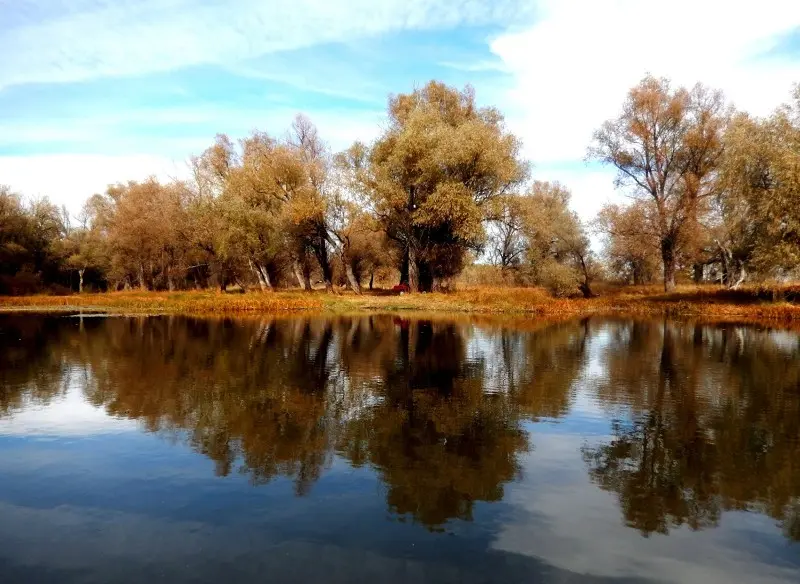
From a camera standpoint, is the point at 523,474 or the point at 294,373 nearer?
the point at 523,474

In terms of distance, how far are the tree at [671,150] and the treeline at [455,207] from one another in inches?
4.6

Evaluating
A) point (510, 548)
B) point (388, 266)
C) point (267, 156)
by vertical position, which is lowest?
point (510, 548)

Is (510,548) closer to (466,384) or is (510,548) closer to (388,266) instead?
(466,384)

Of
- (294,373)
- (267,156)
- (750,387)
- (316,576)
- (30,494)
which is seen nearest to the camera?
(316,576)

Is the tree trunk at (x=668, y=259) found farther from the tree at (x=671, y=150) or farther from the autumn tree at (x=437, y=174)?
the autumn tree at (x=437, y=174)

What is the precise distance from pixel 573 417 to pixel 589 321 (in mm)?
25790

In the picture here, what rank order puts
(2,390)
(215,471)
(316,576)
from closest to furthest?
(316,576), (215,471), (2,390)

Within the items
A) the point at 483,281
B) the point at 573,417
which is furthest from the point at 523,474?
the point at 483,281

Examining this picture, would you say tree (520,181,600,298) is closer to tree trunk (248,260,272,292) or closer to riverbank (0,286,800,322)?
riverbank (0,286,800,322)

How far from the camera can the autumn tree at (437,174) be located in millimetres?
46500

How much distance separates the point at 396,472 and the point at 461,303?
37.9m

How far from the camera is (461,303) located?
1832 inches

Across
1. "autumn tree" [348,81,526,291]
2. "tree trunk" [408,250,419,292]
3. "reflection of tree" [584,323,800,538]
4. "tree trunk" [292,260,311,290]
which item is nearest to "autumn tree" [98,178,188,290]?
"tree trunk" [292,260,311,290]

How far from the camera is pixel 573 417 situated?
497 inches
